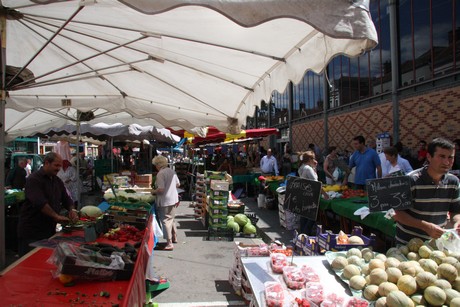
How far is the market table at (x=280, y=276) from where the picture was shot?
263 centimetres

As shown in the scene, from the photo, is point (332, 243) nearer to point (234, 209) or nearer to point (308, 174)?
point (308, 174)

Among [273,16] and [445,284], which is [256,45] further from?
[445,284]

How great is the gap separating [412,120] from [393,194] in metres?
10.1

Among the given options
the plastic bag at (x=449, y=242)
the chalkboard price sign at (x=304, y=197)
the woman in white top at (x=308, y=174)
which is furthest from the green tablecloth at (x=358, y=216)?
the plastic bag at (x=449, y=242)

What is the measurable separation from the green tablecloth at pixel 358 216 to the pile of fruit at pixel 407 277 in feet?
6.48

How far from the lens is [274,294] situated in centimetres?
249

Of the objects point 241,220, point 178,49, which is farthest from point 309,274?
point 241,220

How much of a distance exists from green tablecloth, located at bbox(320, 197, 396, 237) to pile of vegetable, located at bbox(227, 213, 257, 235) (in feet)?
5.88

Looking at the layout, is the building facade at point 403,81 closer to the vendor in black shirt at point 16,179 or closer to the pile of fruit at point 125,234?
the pile of fruit at point 125,234

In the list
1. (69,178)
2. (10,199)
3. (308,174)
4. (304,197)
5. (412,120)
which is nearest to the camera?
(304,197)

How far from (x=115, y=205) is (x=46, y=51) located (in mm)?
2485

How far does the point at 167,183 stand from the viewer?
6.68m

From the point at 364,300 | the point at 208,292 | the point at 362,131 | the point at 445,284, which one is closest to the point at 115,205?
the point at 208,292

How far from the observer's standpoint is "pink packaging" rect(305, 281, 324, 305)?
95.9 inches
